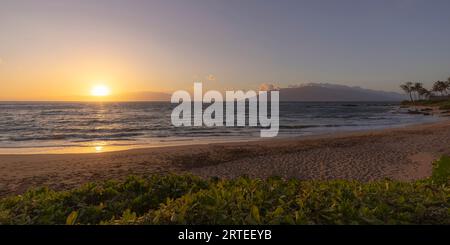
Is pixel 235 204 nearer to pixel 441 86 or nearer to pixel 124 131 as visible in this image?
pixel 124 131

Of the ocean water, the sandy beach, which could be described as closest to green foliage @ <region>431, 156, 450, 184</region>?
the sandy beach

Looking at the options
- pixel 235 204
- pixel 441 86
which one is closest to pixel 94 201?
pixel 235 204

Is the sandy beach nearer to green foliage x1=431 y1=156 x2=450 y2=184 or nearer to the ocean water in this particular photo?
the ocean water

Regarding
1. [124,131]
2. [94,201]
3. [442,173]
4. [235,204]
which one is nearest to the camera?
[235,204]

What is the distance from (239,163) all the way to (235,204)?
43.5 feet

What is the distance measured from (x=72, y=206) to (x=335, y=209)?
87.8 inches

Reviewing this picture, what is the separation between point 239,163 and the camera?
15.6 meters

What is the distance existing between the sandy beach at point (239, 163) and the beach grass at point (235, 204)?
964cm

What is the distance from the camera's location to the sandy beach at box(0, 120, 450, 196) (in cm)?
1309

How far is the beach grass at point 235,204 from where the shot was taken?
7.47ft
